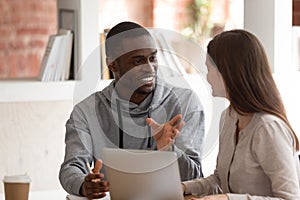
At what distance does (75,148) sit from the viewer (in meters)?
2.26

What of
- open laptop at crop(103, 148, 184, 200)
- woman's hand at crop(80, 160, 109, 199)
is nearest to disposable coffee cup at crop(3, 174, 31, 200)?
woman's hand at crop(80, 160, 109, 199)

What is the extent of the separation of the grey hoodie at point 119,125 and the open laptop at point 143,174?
241 mm

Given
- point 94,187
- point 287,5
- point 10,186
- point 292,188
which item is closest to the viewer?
point 292,188

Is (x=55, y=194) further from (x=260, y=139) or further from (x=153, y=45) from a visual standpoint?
(x=260, y=139)

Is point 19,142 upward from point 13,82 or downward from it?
downward

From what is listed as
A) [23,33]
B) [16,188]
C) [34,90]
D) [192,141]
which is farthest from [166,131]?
[23,33]

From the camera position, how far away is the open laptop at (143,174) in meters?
1.81

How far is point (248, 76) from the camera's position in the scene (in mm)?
1848

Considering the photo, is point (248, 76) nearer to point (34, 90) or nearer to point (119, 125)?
point (119, 125)

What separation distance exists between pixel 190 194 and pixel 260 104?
36 cm

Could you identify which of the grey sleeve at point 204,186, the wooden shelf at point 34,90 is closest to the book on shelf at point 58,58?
the wooden shelf at point 34,90

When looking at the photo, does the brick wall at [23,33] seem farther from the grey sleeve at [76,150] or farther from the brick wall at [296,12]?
the grey sleeve at [76,150]

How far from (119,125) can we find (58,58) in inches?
32.5

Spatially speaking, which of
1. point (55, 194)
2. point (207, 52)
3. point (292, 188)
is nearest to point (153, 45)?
point (207, 52)
